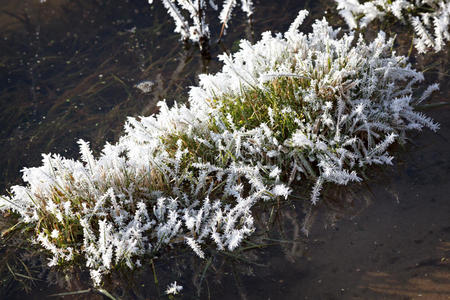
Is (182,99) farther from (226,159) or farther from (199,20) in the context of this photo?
(226,159)

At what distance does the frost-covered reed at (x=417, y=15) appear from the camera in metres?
3.86

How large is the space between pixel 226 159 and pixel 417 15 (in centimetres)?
277

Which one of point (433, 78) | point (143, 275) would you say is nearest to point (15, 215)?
point (143, 275)

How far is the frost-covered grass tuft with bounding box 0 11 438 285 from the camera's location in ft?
8.57

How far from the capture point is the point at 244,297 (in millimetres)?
2330

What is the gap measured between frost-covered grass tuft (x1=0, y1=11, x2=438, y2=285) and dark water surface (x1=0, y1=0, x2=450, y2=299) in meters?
0.16

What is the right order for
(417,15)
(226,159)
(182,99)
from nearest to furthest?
(226,159)
(182,99)
(417,15)

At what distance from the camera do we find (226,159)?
Answer: 289cm

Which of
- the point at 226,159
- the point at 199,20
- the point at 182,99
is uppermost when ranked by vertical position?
the point at 199,20

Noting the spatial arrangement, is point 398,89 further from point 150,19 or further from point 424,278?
point 150,19

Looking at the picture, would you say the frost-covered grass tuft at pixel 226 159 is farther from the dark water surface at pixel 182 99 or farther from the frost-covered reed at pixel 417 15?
the frost-covered reed at pixel 417 15

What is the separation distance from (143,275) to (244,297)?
0.64m

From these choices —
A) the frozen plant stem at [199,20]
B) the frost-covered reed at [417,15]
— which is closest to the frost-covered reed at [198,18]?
the frozen plant stem at [199,20]

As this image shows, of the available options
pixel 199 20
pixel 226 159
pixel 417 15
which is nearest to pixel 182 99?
pixel 199 20
